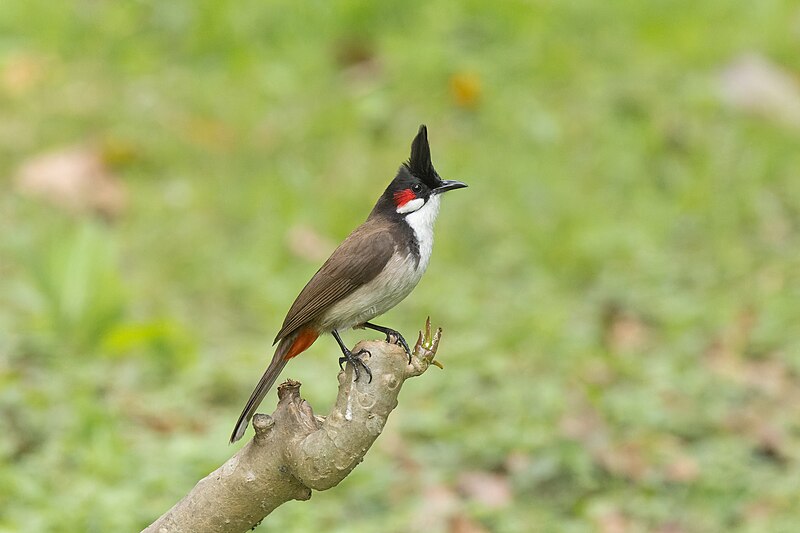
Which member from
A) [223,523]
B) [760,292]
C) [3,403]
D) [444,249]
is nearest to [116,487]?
[3,403]

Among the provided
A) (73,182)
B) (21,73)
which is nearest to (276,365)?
(73,182)

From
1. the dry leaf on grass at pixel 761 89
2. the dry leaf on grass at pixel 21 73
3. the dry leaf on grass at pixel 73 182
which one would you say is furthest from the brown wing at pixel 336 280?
the dry leaf on grass at pixel 761 89

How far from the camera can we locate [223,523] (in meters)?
2.53

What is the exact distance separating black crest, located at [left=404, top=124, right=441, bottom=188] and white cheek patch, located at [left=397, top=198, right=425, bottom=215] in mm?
57

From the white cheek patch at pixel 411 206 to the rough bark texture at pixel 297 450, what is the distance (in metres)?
0.75

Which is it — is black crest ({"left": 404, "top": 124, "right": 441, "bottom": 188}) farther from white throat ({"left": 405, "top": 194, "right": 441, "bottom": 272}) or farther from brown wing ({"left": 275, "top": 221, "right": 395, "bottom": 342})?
brown wing ({"left": 275, "top": 221, "right": 395, "bottom": 342})

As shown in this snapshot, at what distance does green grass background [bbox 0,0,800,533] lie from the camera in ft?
15.0

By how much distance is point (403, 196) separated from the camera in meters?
3.27

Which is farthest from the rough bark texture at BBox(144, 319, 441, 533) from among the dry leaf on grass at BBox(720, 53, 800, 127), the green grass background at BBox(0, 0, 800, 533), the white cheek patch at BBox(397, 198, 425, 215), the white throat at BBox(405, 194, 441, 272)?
the dry leaf on grass at BBox(720, 53, 800, 127)

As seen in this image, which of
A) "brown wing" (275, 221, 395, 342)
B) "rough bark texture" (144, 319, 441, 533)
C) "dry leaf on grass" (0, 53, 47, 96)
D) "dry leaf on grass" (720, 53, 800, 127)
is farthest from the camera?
"dry leaf on grass" (720, 53, 800, 127)

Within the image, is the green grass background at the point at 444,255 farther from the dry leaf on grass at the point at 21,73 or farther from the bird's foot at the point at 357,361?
the bird's foot at the point at 357,361

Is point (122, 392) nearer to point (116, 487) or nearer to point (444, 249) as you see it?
point (116, 487)

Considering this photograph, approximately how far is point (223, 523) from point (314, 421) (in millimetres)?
296

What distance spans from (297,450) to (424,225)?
3.21ft
